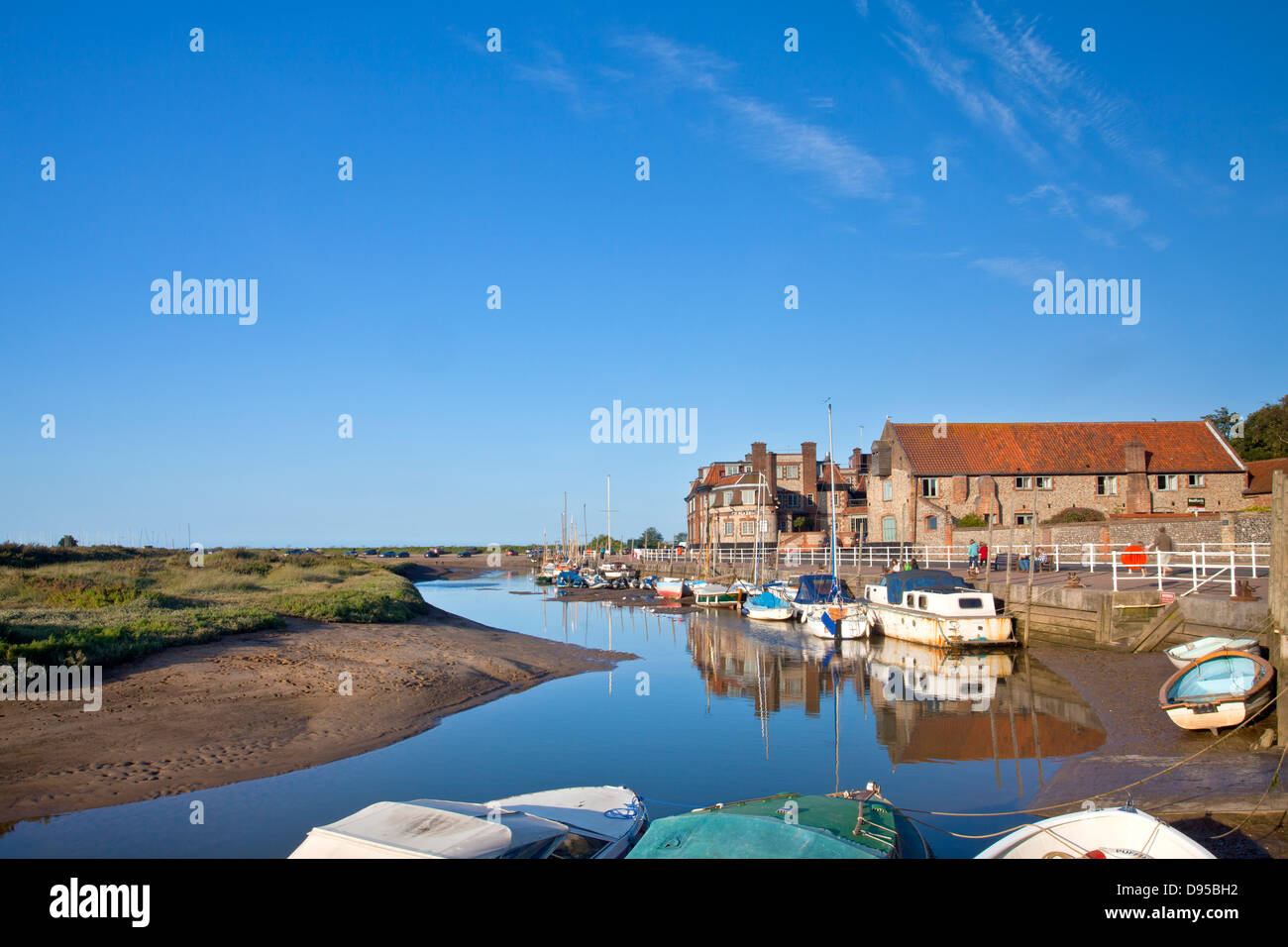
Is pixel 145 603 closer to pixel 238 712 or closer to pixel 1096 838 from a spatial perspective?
pixel 238 712

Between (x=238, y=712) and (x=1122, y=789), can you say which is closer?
(x=1122, y=789)

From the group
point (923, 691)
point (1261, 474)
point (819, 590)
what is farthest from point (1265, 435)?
point (923, 691)

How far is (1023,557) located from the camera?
39.9 m

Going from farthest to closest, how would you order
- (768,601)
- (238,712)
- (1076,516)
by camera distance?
(1076,516) → (768,601) → (238,712)

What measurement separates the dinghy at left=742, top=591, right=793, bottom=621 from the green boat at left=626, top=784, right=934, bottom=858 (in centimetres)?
3196

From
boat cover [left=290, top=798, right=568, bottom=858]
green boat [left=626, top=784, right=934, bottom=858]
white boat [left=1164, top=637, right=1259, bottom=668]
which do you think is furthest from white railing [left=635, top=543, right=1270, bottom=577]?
boat cover [left=290, top=798, right=568, bottom=858]

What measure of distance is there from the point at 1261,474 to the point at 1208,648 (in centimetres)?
4825

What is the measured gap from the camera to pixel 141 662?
19656 millimetres

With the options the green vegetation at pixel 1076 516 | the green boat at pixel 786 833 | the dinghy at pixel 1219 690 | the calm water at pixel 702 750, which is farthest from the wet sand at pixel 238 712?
the green vegetation at pixel 1076 516

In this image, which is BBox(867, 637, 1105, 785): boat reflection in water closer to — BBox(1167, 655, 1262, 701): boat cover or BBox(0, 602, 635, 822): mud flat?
BBox(1167, 655, 1262, 701): boat cover
